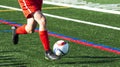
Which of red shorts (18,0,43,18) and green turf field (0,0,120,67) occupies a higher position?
red shorts (18,0,43,18)

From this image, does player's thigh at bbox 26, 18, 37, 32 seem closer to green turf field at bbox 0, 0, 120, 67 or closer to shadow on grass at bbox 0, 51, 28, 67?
green turf field at bbox 0, 0, 120, 67

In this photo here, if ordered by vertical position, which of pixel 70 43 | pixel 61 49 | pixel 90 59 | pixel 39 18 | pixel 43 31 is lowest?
pixel 70 43

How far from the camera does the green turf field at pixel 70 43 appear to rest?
6480 mm

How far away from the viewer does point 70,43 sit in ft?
27.4

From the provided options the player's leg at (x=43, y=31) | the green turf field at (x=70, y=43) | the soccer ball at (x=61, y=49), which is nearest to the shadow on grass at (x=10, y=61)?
the green turf field at (x=70, y=43)

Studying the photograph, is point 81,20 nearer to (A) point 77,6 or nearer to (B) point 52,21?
(B) point 52,21

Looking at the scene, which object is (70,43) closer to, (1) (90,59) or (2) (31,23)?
(2) (31,23)

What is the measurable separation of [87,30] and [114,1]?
7.89 meters

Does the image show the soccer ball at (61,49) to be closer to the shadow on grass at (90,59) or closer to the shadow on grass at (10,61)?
the shadow on grass at (90,59)

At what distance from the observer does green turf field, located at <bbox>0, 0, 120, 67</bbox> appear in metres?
6.48

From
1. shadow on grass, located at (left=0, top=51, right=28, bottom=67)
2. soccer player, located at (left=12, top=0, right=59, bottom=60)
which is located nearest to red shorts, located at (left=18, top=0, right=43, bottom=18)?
soccer player, located at (left=12, top=0, right=59, bottom=60)

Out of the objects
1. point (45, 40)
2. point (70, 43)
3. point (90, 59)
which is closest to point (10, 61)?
point (45, 40)

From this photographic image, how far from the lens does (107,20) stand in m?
12.0

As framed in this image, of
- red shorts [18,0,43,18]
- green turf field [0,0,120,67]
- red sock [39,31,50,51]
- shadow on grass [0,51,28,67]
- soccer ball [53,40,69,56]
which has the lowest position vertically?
green turf field [0,0,120,67]
